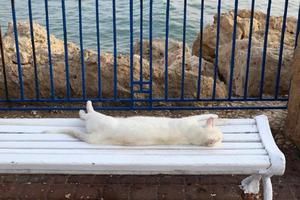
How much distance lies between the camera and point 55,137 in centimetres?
347

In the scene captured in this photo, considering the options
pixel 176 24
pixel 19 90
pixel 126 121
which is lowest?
pixel 176 24

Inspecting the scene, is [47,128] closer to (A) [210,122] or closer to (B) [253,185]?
(A) [210,122]

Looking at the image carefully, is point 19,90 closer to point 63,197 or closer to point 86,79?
point 86,79

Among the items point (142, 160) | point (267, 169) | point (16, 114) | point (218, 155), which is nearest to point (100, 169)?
point (142, 160)

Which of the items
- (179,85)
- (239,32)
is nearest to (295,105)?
(179,85)

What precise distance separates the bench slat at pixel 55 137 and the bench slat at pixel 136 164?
291mm

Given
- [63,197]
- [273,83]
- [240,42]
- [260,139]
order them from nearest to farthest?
[260,139] < [63,197] < [273,83] < [240,42]

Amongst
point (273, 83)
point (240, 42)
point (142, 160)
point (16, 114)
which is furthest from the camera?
point (240, 42)

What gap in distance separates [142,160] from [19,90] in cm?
259

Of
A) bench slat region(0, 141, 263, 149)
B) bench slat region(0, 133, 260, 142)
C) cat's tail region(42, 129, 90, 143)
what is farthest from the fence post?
cat's tail region(42, 129, 90, 143)

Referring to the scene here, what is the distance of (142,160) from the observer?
3.11 meters

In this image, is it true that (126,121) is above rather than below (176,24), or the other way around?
above

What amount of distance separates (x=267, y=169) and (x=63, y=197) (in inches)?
60.9

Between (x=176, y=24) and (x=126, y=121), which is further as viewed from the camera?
(x=176, y=24)
